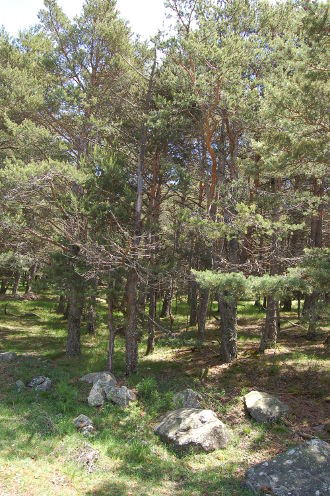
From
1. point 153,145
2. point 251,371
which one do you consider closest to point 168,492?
point 251,371

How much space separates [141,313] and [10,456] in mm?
7847

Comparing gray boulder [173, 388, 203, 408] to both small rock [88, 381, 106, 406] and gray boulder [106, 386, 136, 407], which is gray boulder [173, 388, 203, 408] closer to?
gray boulder [106, 386, 136, 407]

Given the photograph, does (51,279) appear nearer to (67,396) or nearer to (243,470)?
(67,396)

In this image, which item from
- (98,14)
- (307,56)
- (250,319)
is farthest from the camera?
(250,319)

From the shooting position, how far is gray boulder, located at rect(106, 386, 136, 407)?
10.9 metres

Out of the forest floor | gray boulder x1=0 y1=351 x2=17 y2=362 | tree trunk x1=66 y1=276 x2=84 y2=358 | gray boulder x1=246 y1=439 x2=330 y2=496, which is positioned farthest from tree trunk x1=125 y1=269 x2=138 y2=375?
gray boulder x1=246 y1=439 x2=330 y2=496

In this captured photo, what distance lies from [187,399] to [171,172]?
305 inches

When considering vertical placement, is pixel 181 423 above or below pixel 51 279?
below

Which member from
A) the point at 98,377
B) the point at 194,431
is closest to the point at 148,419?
the point at 194,431

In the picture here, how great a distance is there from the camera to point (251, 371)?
13234 millimetres

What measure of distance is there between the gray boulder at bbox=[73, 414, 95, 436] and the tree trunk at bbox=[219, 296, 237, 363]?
6619mm

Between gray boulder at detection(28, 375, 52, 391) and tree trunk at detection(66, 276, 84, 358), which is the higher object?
tree trunk at detection(66, 276, 84, 358)

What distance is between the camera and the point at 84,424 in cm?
903

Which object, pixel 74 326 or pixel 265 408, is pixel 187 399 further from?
pixel 74 326
